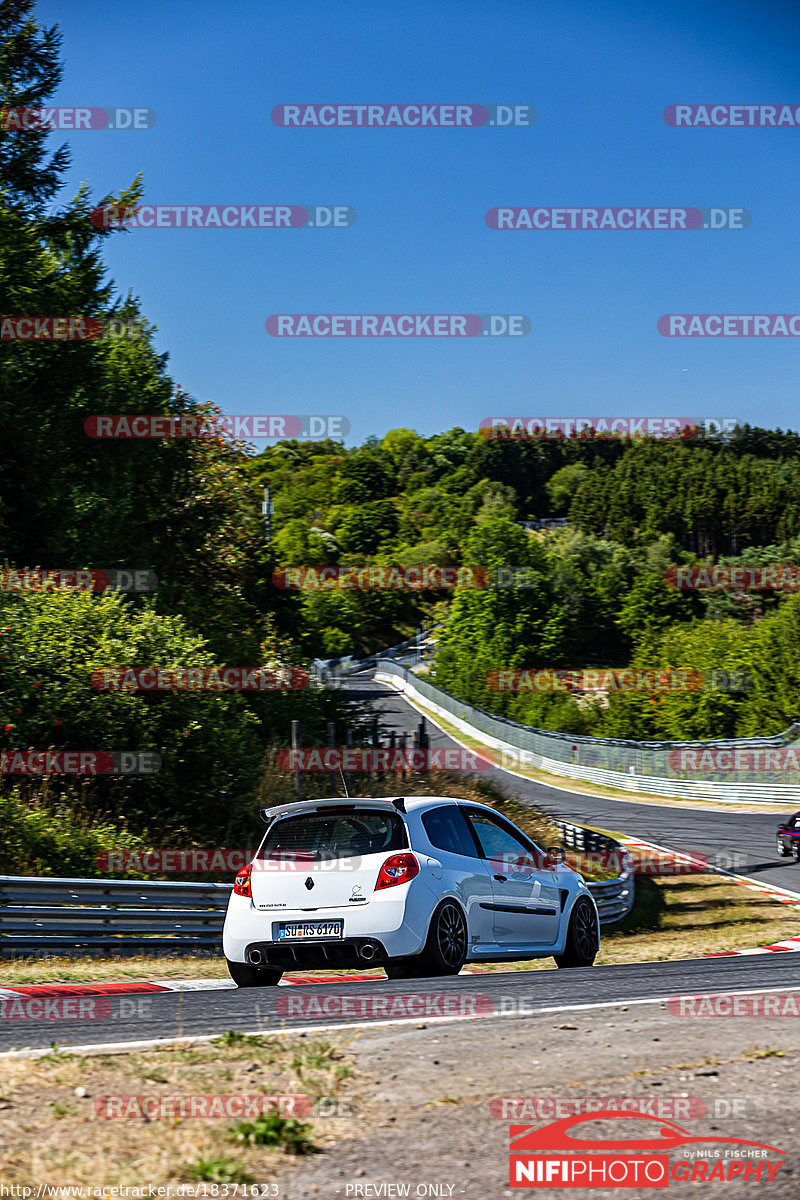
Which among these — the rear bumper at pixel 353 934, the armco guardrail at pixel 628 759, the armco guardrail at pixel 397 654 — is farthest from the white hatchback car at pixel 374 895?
the armco guardrail at pixel 397 654

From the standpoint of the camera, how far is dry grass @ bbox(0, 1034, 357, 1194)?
11.7 feet

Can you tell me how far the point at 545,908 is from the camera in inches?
390

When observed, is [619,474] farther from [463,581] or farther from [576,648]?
[463,581]

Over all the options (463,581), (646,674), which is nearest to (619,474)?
(463,581)

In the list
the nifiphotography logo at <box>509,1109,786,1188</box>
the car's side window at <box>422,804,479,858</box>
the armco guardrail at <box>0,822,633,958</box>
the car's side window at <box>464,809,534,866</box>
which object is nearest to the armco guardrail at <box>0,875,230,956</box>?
the armco guardrail at <box>0,822,633,958</box>

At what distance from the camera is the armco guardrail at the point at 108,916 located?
419 inches

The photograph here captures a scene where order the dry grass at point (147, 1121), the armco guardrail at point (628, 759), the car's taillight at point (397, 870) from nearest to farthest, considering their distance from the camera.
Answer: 1. the dry grass at point (147, 1121)
2. the car's taillight at point (397, 870)
3. the armco guardrail at point (628, 759)

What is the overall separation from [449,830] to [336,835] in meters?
0.98

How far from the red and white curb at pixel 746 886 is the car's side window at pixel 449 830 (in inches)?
154

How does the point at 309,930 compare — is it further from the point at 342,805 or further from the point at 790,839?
the point at 790,839

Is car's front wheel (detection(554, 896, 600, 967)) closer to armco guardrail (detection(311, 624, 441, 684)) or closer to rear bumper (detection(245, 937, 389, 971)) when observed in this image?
rear bumper (detection(245, 937, 389, 971))

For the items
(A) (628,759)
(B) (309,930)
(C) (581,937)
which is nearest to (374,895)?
(B) (309,930)

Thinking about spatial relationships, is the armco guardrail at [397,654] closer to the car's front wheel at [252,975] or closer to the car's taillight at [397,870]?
the car's front wheel at [252,975]

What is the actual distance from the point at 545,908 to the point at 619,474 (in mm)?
160643
